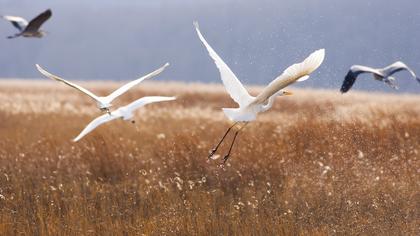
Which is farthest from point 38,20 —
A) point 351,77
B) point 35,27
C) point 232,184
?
point 351,77

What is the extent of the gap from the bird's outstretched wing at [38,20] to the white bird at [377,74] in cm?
306

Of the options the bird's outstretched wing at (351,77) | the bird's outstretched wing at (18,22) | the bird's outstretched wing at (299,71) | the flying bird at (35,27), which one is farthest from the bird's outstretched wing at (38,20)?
the bird's outstretched wing at (299,71)

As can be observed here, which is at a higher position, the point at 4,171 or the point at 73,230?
the point at 4,171

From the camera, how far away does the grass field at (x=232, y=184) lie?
5.72 metres

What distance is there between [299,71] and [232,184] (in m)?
3.50

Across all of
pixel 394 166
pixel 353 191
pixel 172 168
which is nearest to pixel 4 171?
pixel 172 168

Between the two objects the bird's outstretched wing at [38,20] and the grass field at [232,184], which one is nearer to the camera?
the grass field at [232,184]

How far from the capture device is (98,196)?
670 cm

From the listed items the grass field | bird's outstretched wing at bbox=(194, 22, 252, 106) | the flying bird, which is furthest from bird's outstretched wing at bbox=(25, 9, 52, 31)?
bird's outstretched wing at bbox=(194, 22, 252, 106)

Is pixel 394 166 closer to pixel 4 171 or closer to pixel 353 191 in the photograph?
pixel 353 191

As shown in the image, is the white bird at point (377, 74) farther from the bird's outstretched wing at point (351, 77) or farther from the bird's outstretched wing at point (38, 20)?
the bird's outstretched wing at point (38, 20)

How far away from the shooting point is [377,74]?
6.07 meters

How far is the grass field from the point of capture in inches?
225

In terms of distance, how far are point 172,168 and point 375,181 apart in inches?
85.1
